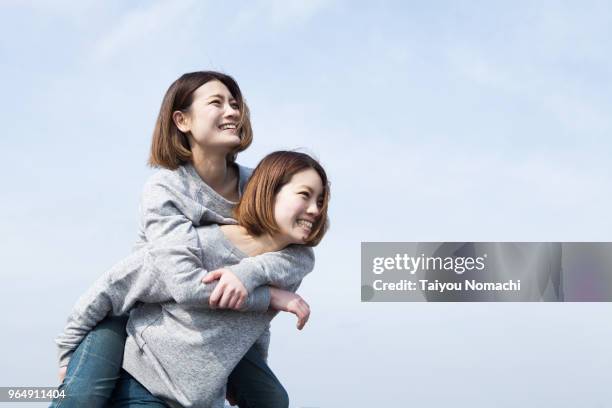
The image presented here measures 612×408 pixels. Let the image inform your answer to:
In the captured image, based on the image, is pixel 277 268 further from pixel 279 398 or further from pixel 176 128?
pixel 176 128

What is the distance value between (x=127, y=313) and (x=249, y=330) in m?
0.55

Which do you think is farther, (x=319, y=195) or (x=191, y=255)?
(x=319, y=195)

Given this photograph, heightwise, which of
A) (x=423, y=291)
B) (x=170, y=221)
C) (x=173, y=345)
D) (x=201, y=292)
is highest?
(x=423, y=291)

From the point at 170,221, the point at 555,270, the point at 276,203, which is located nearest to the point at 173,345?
the point at 170,221

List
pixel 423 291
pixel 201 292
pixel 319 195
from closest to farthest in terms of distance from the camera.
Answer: pixel 201 292, pixel 319 195, pixel 423 291

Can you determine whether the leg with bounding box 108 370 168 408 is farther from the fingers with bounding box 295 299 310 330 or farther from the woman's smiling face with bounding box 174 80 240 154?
the woman's smiling face with bounding box 174 80 240 154

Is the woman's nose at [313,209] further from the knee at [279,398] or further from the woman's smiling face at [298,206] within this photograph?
the knee at [279,398]

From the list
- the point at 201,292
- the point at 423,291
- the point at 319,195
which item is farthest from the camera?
the point at 423,291

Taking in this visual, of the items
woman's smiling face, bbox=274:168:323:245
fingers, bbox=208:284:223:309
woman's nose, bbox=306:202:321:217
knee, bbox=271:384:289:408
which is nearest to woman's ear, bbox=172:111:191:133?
woman's smiling face, bbox=274:168:323:245

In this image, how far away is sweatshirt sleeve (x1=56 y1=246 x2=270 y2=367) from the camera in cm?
278

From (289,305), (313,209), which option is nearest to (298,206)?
(313,209)

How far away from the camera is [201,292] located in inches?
109

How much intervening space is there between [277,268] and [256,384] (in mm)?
593

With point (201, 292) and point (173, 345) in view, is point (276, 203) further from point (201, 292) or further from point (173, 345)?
point (173, 345)
